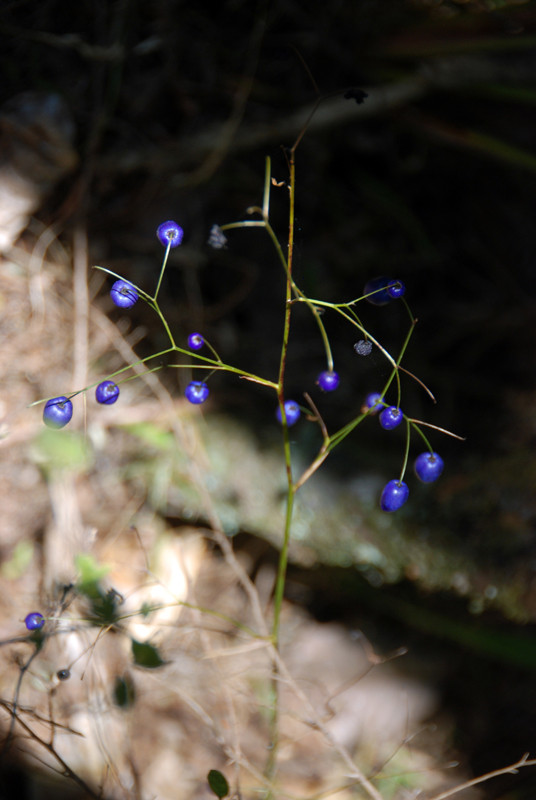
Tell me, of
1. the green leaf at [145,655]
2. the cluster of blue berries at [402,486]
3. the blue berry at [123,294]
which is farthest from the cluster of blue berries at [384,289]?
the green leaf at [145,655]

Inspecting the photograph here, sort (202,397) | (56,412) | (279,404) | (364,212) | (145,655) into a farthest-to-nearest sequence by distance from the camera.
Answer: (364,212) < (145,655) < (279,404) < (202,397) < (56,412)

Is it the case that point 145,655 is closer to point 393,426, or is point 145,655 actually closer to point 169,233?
point 393,426

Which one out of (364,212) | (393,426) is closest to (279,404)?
(393,426)

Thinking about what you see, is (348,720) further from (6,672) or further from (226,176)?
(226,176)

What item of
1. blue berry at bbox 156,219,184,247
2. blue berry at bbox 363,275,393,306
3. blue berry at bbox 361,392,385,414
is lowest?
blue berry at bbox 361,392,385,414

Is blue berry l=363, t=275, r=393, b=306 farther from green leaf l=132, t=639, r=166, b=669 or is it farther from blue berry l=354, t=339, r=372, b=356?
green leaf l=132, t=639, r=166, b=669

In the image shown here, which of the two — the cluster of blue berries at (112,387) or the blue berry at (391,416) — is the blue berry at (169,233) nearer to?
the cluster of blue berries at (112,387)

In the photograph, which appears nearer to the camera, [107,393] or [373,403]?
[107,393]

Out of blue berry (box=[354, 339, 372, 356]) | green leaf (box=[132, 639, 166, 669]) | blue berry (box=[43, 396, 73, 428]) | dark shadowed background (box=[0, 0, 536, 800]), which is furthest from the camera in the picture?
dark shadowed background (box=[0, 0, 536, 800])

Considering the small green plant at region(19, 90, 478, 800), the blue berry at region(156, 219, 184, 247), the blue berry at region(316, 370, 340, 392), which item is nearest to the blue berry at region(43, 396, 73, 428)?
the small green plant at region(19, 90, 478, 800)

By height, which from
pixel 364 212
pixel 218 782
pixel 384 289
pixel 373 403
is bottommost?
pixel 218 782

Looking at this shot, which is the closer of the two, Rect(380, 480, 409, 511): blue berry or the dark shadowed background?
Rect(380, 480, 409, 511): blue berry
